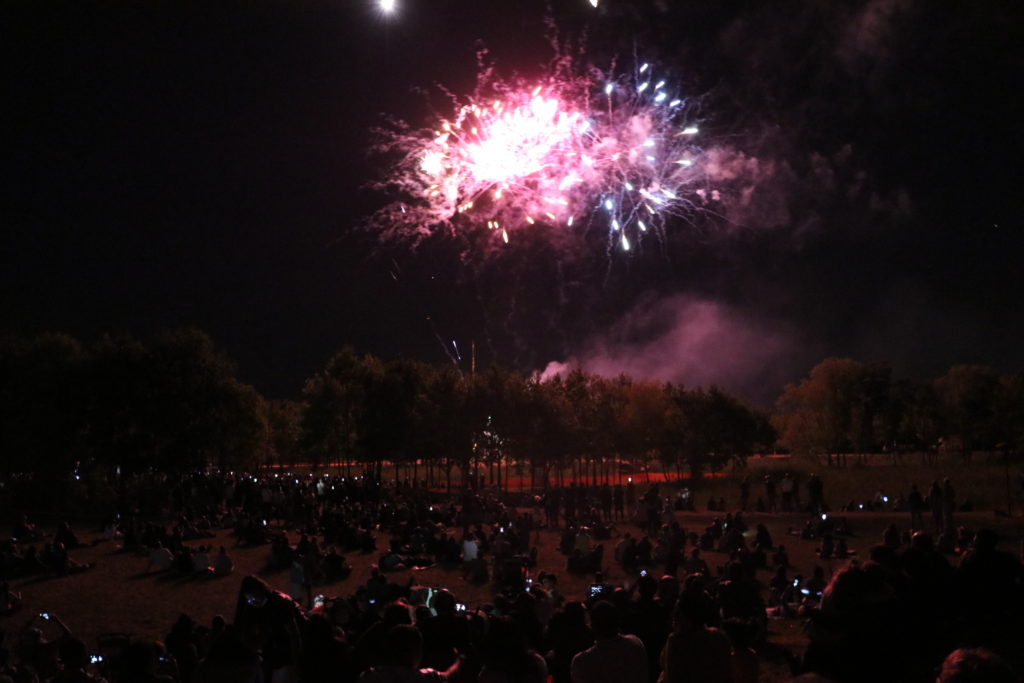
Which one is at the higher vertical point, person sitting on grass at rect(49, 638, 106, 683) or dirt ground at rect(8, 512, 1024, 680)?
person sitting on grass at rect(49, 638, 106, 683)

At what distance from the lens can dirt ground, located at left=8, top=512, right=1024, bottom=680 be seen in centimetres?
1593

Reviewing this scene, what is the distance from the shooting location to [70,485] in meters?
41.0

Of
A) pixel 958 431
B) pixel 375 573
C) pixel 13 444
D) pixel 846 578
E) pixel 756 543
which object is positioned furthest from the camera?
pixel 958 431

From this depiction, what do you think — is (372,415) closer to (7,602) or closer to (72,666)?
(7,602)

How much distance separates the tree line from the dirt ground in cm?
2290

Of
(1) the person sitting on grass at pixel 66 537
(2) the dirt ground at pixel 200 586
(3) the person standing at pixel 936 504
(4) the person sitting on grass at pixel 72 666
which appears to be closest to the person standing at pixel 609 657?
(4) the person sitting on grass at pixel 72 666

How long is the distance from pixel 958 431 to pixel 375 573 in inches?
2848

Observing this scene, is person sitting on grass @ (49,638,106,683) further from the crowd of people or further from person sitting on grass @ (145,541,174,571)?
person sitting on grass @ (145,541,174,571)

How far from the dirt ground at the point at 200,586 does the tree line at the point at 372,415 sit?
22905 mm

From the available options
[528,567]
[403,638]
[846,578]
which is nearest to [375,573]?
[528,567]

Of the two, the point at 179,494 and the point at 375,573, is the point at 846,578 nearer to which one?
the point at 375,573

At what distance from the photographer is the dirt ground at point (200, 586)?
15934 millimetres

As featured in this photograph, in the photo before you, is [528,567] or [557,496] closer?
[528,567]

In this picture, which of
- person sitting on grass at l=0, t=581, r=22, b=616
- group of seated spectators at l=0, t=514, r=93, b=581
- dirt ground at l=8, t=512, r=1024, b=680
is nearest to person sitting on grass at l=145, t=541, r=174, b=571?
dirt ground at l=8, t=512, r=1024, b=680
